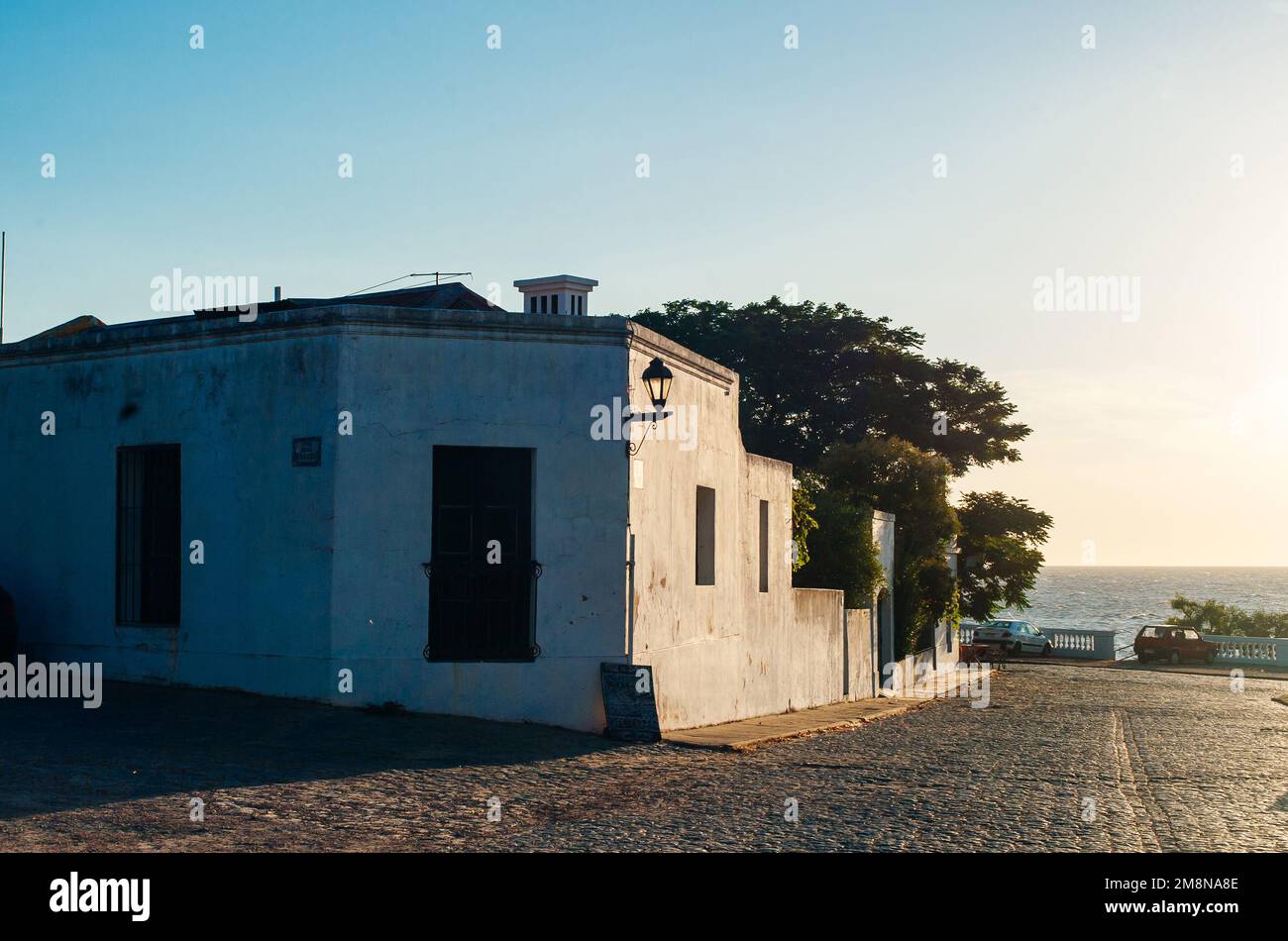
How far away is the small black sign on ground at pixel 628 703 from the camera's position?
1287 cm

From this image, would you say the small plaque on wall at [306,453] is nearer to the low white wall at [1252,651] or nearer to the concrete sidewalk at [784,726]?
the concrete sidewalk at [784,726]

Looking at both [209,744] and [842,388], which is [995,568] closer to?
[842,388]

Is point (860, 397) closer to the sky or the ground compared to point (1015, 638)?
closer to the sky

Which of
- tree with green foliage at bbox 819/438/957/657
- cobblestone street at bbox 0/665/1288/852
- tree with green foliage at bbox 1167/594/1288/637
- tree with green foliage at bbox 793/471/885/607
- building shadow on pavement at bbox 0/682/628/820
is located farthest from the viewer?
tree with green foliage at bbox 1167/594/1288/637

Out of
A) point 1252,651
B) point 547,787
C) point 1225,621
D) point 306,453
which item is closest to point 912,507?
point 1252,651

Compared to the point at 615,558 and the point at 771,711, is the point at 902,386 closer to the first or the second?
the point at 771,711

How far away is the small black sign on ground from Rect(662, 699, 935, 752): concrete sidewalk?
16.4 inches

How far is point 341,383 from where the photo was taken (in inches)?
487

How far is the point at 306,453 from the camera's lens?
12.5m

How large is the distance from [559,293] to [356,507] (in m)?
3.97

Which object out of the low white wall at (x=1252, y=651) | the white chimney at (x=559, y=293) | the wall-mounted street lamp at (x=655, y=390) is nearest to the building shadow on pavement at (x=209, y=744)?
the wall-mounted street lamp at (x=655, y=390)

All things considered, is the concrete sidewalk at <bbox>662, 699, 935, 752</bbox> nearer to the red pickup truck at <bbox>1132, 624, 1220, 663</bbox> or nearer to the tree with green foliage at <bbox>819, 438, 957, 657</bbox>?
the tree with green foliage at <bbox>819, 438, 957, 657</bbox>

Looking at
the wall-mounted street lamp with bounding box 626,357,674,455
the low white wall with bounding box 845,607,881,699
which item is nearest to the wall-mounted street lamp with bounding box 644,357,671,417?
the wall-mounted street lamp with bounding box 626,357,674,455

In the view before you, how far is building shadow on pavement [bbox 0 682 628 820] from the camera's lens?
8.55m
